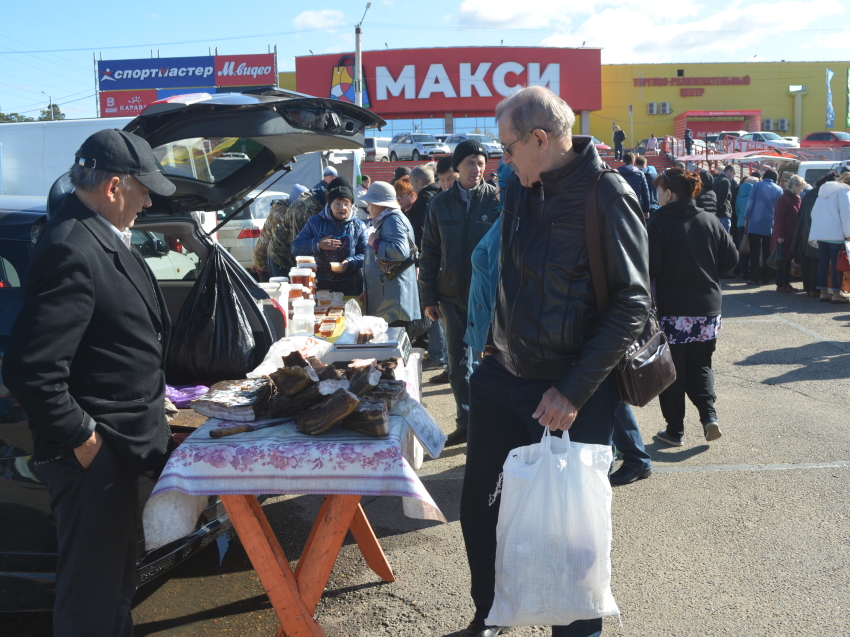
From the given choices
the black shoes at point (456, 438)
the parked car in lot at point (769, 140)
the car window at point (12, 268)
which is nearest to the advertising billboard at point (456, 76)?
the parked car in lot at point (769, 140)

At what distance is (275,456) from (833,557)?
110 inches

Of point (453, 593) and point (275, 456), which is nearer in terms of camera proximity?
point (275, 456)

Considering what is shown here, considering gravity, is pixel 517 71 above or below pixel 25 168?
above

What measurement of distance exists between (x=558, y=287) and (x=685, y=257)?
2.70m

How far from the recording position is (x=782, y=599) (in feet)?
10.5

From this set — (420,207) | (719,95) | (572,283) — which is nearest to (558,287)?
(572,283)

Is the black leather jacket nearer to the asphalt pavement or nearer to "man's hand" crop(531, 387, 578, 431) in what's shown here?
"man's hand" crop(531, 387, 578, 431)

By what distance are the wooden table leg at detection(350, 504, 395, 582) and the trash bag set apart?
3.08ft

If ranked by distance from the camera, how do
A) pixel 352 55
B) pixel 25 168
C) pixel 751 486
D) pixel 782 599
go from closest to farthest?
pixel 782 599 → pixel 751 486 → pixel 25 168 → pixel 352 55

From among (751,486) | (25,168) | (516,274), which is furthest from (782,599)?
(25,168)

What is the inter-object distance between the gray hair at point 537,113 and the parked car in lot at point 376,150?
102ft

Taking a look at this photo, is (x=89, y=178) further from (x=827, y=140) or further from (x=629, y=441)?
(x=827, y=140)

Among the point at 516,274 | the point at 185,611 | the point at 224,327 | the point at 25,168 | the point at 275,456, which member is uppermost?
the point at 25,168

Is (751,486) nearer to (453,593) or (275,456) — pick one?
(453,593)
